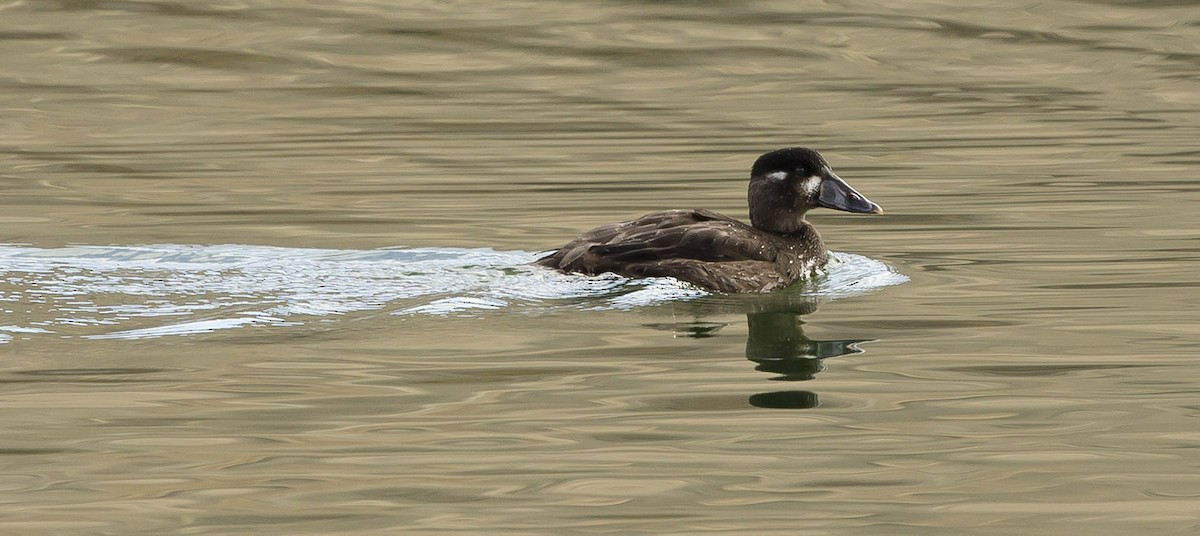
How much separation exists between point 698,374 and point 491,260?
294 cm

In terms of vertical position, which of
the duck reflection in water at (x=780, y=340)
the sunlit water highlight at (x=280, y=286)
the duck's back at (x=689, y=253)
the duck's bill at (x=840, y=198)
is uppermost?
the duck's bill at (x=840, y=198)

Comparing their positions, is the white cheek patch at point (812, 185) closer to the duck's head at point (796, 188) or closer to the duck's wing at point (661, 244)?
the duck's head at point (796, 188)

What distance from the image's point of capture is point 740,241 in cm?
998

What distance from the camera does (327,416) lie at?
6.84m

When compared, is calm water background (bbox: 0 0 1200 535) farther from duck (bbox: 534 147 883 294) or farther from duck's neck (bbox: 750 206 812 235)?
duck's neck (bbox: 750 206 812 235)

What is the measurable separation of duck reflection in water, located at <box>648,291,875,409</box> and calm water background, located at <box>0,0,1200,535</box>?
1.3 inches

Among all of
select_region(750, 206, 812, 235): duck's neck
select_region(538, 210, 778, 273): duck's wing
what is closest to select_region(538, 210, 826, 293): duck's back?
select_region(538, 210, 778, 273): duck's wing

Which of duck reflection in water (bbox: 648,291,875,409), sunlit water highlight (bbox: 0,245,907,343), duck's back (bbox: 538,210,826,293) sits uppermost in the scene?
duck's back (bbox: 538,210,826,293)

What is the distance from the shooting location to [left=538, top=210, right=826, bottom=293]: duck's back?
9602mm

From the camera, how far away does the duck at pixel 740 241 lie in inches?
379

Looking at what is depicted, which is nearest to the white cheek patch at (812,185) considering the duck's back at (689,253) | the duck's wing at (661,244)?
the duck's back at (689,253)

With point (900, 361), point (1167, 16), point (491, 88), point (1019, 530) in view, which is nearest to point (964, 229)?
point (900, 361)

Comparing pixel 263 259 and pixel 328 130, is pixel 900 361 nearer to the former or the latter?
pixel 263 259

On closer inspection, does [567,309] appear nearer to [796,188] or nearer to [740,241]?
[740,241]
